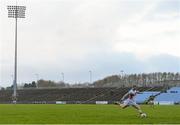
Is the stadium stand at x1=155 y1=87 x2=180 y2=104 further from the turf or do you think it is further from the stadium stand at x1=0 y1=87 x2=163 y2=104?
the turf

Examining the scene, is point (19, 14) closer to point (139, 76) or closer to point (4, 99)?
point (4, 99)

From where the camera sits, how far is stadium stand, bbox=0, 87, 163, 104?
371 feet

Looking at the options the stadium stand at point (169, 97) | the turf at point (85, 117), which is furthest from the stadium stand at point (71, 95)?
the turf at point (85, 117)

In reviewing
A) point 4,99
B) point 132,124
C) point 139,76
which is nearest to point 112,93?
point 4,99

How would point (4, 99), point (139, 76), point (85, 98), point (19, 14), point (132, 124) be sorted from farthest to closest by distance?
point (139, 76) < point (4, 99) < point (85, 98) < point (19, 14) < point (132, 124)

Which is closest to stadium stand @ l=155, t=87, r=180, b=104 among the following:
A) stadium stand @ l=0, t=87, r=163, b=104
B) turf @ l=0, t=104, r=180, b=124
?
stadium stand @ l=0, t=87, r=163, b=104

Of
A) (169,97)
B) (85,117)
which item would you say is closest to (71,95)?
(169,97)

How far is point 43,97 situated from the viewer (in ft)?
396

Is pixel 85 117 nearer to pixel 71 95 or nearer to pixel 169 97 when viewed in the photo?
pixel 169 97

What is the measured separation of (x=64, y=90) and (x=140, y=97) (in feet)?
107

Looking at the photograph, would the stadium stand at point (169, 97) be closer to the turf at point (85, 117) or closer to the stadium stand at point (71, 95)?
the stadium stand at point (71, 95)

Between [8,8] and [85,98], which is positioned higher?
[8,8]

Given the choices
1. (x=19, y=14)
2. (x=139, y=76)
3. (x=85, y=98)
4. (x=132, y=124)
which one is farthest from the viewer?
(x=139, y=76)

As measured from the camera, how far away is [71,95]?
395 ft
